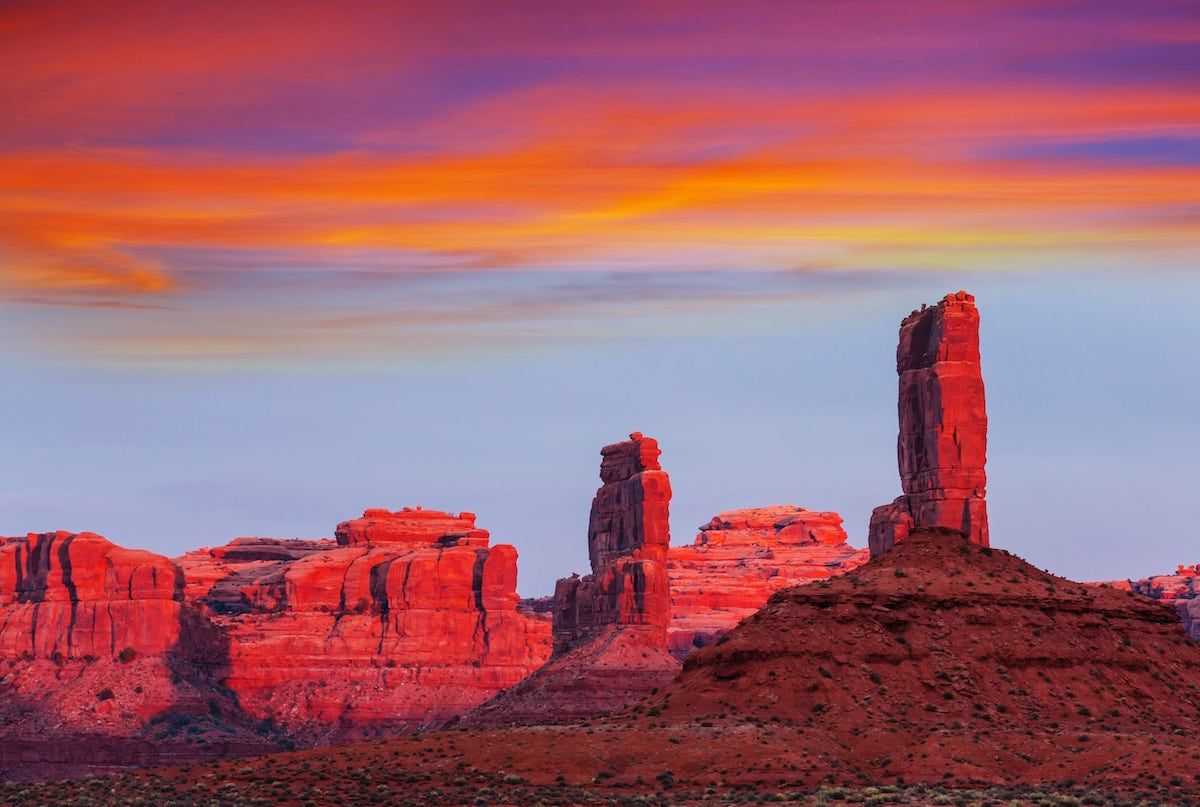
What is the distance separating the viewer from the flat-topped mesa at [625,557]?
16725 cm

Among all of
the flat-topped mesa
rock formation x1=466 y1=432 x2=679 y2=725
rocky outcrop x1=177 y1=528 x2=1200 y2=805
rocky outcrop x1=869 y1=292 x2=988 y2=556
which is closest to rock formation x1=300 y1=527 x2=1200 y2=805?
rocky outcrop x1=177 y1=528 x2=1200 y2=805

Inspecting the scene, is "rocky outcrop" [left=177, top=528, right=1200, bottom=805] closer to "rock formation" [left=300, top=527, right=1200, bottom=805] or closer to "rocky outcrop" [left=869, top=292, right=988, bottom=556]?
"rock formation" [left=300, top=527, right=1200, bottom=805]

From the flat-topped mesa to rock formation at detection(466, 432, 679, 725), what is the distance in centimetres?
7

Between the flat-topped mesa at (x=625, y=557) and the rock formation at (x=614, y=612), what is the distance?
0.07 m

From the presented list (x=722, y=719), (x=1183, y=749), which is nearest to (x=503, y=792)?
(x=722, y=719)

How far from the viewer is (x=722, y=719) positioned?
93.6 m

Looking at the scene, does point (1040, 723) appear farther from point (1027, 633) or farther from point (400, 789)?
point (400, 789)

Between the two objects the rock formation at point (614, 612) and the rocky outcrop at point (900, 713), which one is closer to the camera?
the rocky outcrop at point (900, 713)

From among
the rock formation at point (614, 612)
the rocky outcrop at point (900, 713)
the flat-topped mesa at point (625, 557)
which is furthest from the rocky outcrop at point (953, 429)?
the flat-topped mesa at point (625, 557)

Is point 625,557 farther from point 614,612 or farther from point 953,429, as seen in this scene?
point 953,429

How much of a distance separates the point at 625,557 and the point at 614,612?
6.55 meters

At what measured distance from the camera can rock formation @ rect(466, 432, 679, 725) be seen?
151875 mm

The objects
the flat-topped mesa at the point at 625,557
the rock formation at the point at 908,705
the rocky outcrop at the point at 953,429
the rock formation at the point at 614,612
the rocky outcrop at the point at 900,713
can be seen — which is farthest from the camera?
the flat-topped mesa at the point at 625,557

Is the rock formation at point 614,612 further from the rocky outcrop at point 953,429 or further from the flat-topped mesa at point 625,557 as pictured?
the rocky outcrop at point 953,429
